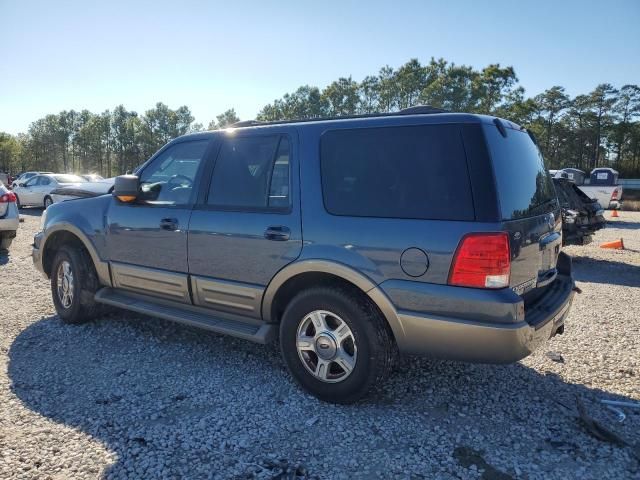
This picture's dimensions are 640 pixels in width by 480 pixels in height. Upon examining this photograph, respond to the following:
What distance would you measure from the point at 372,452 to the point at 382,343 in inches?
25.9

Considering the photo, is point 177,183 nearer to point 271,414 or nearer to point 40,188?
point 271,414

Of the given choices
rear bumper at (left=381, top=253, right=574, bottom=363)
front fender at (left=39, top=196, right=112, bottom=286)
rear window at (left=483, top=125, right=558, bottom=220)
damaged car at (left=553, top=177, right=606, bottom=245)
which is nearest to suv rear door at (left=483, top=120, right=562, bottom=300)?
rear window at (left=483, top=125, right=558, bottom=220)

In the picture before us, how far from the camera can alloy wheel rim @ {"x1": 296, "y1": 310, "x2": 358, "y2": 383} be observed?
323cm

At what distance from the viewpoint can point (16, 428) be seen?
9.92ft

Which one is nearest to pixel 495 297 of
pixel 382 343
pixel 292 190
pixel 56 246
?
pixel 382 343

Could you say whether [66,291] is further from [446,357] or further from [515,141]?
[515,141]

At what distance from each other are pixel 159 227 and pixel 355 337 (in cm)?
204

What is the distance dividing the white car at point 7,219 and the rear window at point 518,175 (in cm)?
922

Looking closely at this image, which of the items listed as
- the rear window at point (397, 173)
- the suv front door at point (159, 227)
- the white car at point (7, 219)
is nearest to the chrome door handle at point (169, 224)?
the suv front door at point (159, 227)

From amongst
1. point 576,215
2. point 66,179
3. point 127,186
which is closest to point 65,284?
point 127,186

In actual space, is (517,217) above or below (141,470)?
above

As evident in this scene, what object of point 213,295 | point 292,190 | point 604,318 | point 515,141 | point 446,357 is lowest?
point 604,318

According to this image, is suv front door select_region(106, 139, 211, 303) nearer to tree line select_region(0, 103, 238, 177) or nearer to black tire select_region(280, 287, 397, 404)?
black tire select_region(280, 287, 397, 404)

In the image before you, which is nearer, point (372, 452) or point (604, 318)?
point (372, 452)
